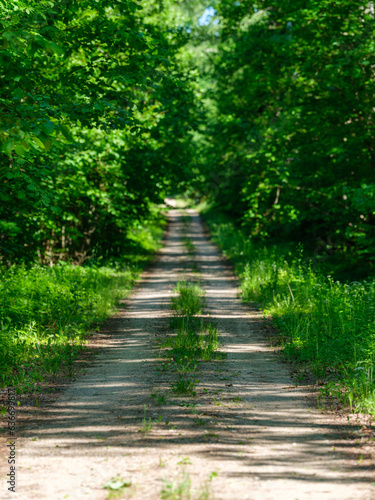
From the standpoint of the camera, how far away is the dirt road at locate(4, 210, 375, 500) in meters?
4.15

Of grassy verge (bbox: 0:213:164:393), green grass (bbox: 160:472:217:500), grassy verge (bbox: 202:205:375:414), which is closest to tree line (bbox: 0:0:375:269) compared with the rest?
grassy verge (bbox: 0:213:164:393)

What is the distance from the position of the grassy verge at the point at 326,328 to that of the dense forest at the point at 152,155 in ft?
0.17

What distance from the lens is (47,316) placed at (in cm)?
968

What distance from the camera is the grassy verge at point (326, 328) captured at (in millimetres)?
6381

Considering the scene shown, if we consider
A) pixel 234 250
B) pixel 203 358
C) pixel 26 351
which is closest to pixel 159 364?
pixel 203 358

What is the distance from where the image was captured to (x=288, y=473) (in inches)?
172

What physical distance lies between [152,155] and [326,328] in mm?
10516

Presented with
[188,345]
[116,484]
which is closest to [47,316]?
[188,345]

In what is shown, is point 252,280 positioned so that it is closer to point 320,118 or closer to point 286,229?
point 320,118

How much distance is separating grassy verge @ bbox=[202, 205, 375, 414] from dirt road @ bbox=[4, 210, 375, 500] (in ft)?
1.56

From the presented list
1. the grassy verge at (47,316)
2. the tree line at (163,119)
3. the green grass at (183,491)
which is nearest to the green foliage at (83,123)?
the tree line at (163,119)

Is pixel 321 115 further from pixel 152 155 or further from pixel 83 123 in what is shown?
pixel 83 123

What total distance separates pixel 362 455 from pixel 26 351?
4.96 m

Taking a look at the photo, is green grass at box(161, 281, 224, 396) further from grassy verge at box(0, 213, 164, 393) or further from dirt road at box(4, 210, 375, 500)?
grassy verge at box(0, 213, 164, 393)
